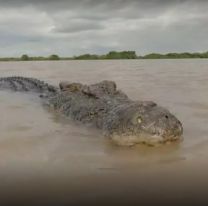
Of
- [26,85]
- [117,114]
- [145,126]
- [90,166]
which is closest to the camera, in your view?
[90,166]

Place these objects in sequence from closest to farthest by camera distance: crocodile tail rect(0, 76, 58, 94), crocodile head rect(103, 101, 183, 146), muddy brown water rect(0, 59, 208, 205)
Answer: muddy brown water rect(0, 59, 208, 205) < crocodile head rect(103, 101, 183, 146) < crocodile tail rect(0, 76, 58, 94)

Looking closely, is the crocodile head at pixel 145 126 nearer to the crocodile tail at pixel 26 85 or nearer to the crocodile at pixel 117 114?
the crocodile at pixel 117 114

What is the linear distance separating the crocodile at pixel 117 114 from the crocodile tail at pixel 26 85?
2.01 metres

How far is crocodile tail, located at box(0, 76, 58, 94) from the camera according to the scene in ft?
44.4

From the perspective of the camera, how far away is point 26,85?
15242mm

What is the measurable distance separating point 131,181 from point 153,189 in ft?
1.26

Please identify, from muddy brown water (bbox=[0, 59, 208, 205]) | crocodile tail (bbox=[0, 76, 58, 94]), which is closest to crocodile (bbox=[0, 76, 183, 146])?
muddy brown water (bbox=[0, 59, 208, 205])

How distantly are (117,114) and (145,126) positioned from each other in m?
0.69

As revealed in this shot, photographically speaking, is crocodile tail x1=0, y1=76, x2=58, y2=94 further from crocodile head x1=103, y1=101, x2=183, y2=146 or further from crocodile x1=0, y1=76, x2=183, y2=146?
crocodile head x1=103, y1=101, x2=183, y2=146

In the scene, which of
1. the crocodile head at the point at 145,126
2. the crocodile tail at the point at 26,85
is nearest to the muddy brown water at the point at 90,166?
the crocodile head at the point at 145,126

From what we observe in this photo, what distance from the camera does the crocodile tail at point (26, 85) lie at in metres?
13.5

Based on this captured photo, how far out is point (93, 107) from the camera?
8352mm

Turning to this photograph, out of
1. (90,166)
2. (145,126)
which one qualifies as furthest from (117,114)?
(90,166)

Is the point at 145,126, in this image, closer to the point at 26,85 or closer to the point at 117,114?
the point at 117,114
